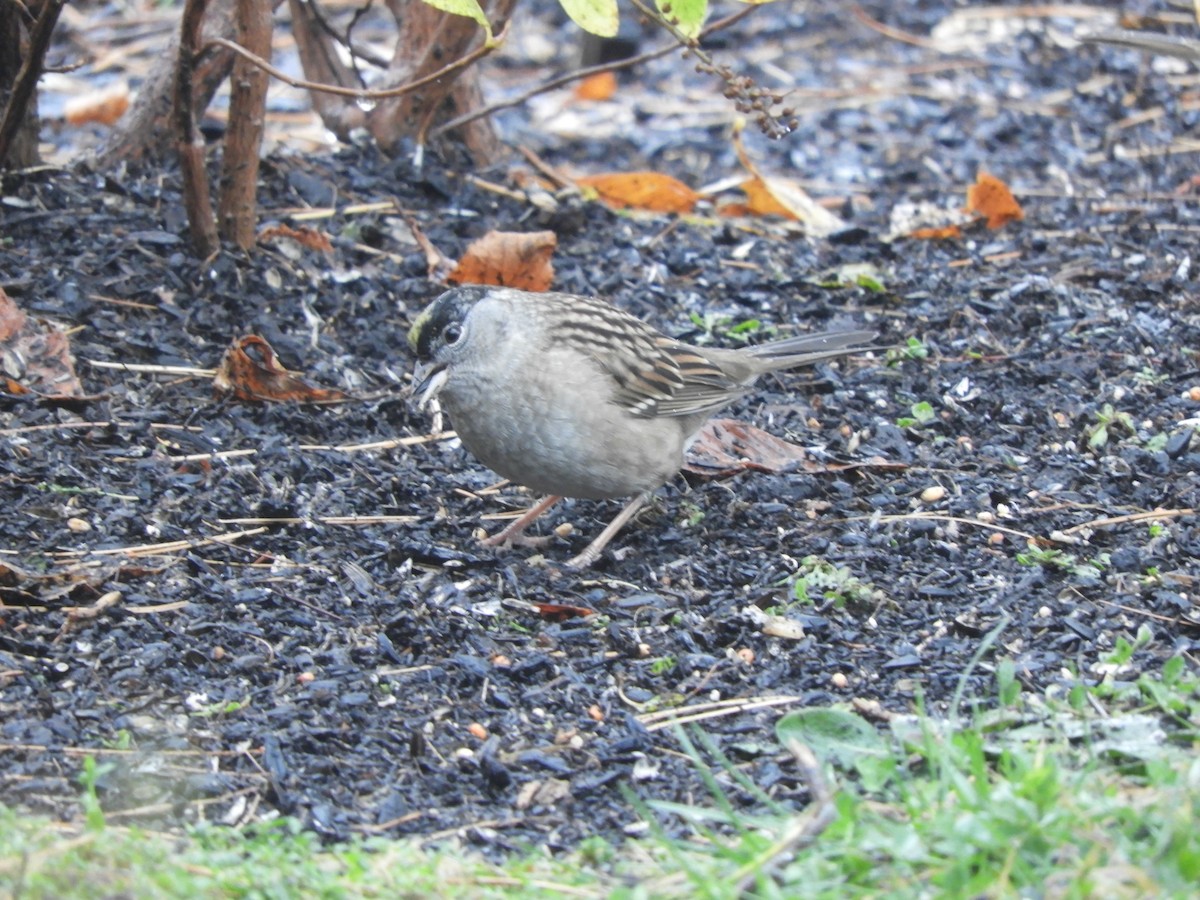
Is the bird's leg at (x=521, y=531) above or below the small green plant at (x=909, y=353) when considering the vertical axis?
below

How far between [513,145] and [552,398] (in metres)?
2.89

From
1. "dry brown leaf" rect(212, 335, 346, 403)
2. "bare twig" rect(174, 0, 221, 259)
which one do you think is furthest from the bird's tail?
"bare twig" rect(174, 0, 221, 259)

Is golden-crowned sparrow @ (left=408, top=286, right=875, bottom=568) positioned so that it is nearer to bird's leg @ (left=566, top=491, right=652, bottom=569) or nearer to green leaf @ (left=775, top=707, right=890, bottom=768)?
bird's leg @ (left=566, top=491, right=652, bottom=569)

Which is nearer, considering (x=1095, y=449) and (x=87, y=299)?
(x=1095, y=449)

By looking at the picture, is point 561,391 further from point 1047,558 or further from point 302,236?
point 302,236

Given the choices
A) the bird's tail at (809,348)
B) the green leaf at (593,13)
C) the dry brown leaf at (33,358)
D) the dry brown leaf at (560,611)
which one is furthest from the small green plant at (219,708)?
the bird's tail at (809,348)

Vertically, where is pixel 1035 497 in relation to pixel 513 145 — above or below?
below

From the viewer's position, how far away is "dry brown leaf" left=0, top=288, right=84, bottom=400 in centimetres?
486

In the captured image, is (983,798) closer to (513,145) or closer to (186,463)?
(186,463)

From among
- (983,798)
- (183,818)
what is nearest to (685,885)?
(983,798)

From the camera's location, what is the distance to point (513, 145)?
7.13 m

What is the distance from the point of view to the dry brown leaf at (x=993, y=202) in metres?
6.64

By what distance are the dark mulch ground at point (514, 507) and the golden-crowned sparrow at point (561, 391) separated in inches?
10.2

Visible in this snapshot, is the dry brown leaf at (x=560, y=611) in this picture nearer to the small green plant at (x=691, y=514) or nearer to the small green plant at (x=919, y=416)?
the small green plant at (x=691, y=514)
